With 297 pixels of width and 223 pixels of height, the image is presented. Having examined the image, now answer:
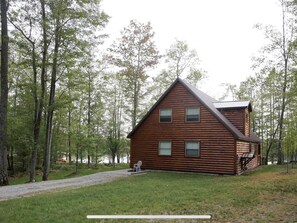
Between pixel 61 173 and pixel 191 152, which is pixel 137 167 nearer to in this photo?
pixel 191 152

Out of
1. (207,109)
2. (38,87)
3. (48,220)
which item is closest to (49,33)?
(38,87)

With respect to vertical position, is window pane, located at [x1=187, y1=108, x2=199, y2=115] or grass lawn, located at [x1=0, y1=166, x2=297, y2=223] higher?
window pane, located at [x1=187, y1=108, x2=199, y2=115]

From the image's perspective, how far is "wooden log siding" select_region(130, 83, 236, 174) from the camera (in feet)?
52.2

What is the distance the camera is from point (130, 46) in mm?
24922

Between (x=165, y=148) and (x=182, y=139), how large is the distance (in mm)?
1513

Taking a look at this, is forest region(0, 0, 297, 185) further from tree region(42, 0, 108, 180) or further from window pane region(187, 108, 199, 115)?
window pane region(187, 108, 199, 115)

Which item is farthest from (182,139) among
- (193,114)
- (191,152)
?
(193,114)

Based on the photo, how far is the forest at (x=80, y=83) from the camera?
14680 millimetres

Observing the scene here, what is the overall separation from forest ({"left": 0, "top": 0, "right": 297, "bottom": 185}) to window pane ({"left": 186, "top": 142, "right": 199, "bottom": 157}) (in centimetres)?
625

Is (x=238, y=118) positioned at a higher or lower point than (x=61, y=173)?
higher

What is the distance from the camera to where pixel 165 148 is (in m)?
18.0

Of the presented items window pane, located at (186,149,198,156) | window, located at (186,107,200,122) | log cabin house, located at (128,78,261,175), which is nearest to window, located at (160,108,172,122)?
log cabin house, located at (128,78,261,175)

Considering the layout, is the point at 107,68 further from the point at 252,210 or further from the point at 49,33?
the point at 252,210

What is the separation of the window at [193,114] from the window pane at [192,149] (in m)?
1.65
